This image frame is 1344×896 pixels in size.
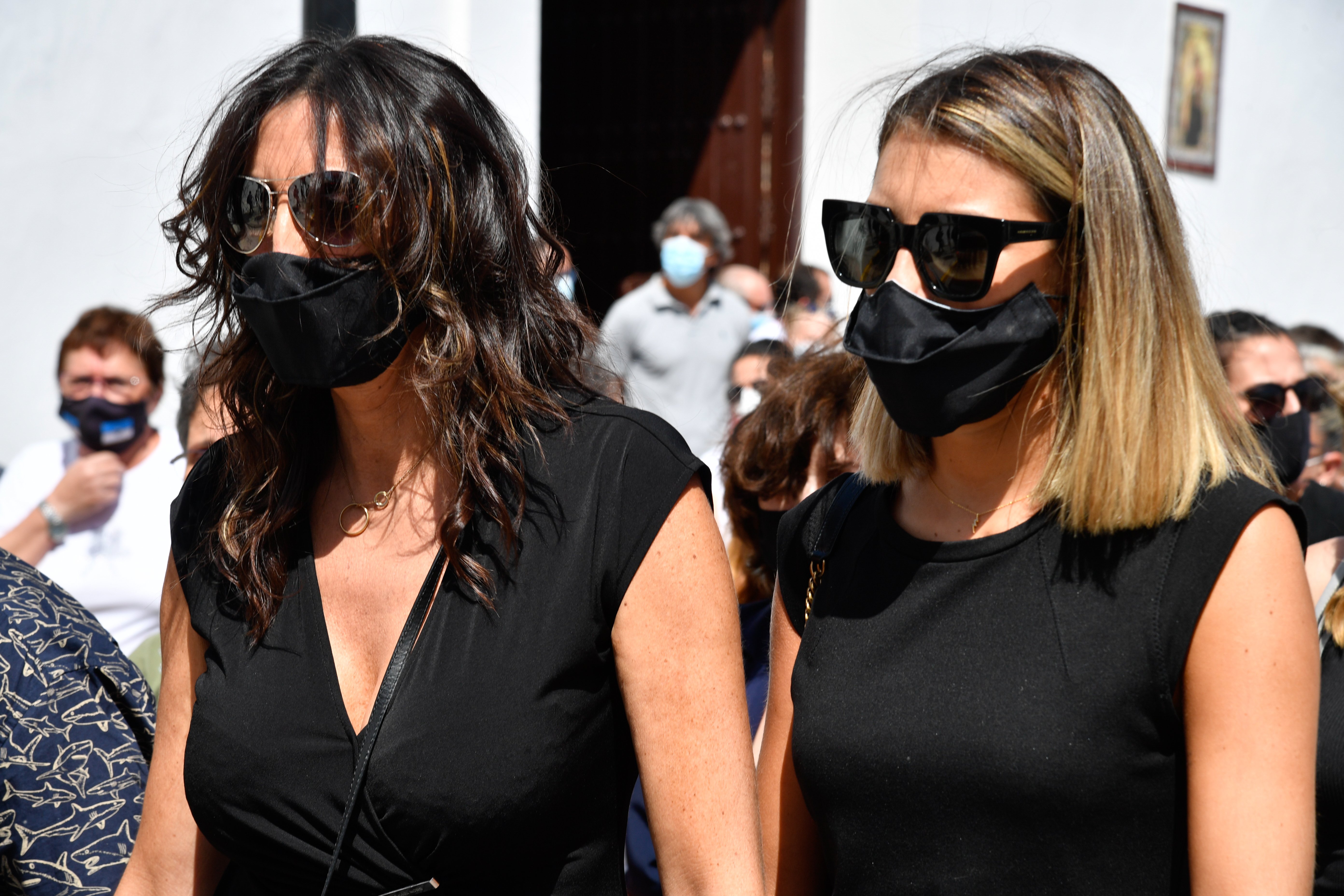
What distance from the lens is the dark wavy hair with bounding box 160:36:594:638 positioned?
170 centimetres

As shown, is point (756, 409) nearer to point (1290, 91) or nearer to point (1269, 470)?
point (1269, 470)

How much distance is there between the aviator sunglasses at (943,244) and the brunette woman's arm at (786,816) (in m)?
0.50

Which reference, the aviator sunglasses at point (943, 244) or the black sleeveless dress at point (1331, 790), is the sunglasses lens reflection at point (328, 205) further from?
the black sleeveless dress at point (1331, 790)

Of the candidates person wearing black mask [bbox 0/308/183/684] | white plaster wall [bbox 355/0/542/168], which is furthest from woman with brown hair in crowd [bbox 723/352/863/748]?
white plaster wall [bbox 355/0/542/168]

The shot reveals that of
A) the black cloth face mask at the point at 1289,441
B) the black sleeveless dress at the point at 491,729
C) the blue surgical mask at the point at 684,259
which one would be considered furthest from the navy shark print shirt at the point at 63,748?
the blue surgical mask at the point at 684,259

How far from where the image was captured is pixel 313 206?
5.58 feet

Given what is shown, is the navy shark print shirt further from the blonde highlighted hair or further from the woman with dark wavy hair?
the blonde highlighted hair

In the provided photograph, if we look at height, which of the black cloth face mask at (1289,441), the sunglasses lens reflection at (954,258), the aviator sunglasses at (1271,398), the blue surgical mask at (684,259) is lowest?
the black cloth face mask at (1289,441)

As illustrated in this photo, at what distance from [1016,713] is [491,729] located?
2.09 ft

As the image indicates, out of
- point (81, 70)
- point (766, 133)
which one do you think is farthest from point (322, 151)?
point (766, 133)

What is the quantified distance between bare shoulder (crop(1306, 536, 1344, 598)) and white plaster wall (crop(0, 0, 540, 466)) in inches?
170

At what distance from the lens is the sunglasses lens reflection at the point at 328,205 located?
1687 millimetres

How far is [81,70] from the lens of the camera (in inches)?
246

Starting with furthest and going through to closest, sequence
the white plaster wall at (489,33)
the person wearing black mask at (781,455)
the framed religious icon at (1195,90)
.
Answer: the framed religious icon at (1195,90) < the white plaster wall at (489,33) < the person wearing black mask at (781,455)
